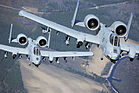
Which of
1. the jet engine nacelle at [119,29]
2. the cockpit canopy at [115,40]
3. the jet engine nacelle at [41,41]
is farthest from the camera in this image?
the jet engine nacelle at [41,41]

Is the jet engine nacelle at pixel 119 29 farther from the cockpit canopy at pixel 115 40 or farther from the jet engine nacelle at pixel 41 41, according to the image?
the jet engine nacelle at pixel 41 41

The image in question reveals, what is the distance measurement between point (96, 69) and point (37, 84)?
26736mm

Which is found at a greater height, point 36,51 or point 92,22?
point 92,22

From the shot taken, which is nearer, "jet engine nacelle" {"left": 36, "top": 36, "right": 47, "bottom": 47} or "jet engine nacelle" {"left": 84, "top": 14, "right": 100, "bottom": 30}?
"jet engine nacelle" {"left": 84, "top": 14, "right": 100, "bottom": 30}

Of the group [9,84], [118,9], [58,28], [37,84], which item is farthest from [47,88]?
[118,9]

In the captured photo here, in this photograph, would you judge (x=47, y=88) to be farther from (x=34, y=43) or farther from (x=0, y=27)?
(x=0, y=27)

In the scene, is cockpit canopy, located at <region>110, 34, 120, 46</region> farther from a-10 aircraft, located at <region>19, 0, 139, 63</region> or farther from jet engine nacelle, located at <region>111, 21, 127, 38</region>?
jet engine nacelle, located at <region>111, 21, 127, 38</region>

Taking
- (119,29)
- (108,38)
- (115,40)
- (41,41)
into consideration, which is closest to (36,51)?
(41,41)

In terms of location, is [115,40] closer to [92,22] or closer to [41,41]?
[92,22]

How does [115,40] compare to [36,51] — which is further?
[36,51]

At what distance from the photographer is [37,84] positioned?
9388cm

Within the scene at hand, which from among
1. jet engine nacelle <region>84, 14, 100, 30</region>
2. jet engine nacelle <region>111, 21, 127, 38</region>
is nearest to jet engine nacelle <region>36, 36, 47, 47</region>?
jet engine nacelle <region>84, 14, 100, 30</region>

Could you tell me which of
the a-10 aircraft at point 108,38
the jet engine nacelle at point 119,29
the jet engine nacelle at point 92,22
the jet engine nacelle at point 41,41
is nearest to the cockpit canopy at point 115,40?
the a-10 aircraft at point 108,38

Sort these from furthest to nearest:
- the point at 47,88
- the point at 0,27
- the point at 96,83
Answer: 1. the point at 0,27
2. the point at 96,83
3. the point at 47,88
